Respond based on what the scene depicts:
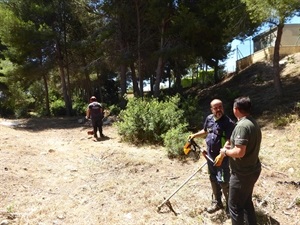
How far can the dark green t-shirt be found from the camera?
10.2 ft

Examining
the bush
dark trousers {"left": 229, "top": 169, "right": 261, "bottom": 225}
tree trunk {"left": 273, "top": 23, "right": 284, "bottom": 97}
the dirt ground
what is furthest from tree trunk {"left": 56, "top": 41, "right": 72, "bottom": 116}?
dark trousers {"left": 229, "top": 169, "right": 261, "bottom": 225}

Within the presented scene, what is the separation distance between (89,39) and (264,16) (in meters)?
11.2

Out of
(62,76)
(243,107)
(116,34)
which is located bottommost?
(243,107)

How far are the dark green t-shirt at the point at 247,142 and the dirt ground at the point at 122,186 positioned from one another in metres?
1.34

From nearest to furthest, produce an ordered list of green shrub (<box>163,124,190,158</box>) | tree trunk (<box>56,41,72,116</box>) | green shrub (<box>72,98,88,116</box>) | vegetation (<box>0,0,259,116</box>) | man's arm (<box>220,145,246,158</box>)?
man's arm (<box>220,145,246,158</box>), green shrub (<box>163,124,190,158</box>), vegetation (<box>0,0,259,116</box>), tree trunk (<box>56,41,72,116</box>), green shrub (<box>72,98,88,116</box>)

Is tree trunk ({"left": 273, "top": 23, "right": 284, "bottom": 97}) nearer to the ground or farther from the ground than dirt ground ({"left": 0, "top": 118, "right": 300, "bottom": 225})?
farther from the ground

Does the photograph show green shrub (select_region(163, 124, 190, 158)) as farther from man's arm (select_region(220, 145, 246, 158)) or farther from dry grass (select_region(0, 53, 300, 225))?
man's arm (select_region(220, 145, 246, 158))

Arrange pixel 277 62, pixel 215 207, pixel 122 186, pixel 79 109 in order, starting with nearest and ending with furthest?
A: pixel 215 207 → pixel 122 186 → pixel 277 62 → pixel 79 109

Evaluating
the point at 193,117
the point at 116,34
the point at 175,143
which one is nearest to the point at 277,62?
the point at 193,117

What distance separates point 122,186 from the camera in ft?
18.5

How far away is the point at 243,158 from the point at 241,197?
1.50ft

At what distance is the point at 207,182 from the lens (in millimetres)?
5531

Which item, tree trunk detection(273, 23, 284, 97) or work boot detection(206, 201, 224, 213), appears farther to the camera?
tree trunk detection(273, 23, 284, 97)

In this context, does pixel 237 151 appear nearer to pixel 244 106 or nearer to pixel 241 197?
pixel 244 106
